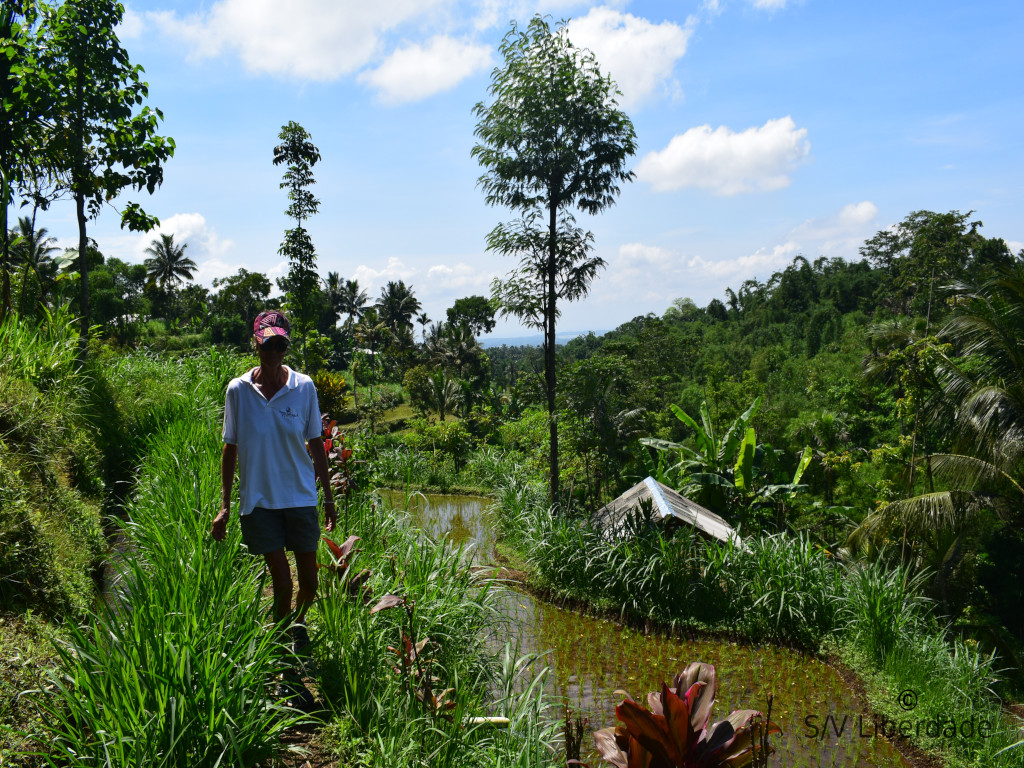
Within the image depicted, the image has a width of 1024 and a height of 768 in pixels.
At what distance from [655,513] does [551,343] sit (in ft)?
12.0

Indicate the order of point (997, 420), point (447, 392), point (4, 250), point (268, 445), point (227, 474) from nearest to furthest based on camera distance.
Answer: point (268, 445) → point (227, 474) → point (4, 250) → point (997, 420) → point (447, 392)

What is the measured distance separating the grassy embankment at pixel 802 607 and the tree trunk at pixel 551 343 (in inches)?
75.4

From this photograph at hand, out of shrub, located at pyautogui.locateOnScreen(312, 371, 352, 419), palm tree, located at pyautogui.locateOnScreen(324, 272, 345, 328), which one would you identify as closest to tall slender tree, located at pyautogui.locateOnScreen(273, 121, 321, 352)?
shrub, located at pyautogui.locateOnScreen(312, 371, 352, 419)

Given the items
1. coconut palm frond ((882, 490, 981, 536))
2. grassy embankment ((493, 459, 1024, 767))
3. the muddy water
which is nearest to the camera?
the muddy water

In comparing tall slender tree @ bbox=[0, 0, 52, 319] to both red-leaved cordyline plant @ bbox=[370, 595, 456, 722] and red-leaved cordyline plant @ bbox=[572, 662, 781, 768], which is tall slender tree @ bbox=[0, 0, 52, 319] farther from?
red-leaved cordyline plant @ bbox=[572, 662, 781, 768]

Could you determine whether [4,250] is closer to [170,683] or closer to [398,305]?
[170,683]

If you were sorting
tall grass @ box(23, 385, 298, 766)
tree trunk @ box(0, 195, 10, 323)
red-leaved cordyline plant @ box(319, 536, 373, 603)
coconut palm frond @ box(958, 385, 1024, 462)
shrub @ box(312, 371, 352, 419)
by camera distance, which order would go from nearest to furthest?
tall grass @ box(23, 385, 298, 766), red-leaved cordyline plant @ box(319, 536, 373, 603), tree trunk @ box(0, 195, 10, 323), coconut palm frond @ box(958, 385, 1024, 462), shrub @ box(312, 371, 352, 419)

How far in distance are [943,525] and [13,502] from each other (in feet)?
34.5

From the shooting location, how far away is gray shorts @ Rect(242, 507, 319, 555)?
292 cm

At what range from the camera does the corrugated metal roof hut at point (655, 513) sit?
26.3 ft

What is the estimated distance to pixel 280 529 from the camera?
117 inches

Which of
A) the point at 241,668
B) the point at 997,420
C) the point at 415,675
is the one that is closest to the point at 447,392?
the point at 997,420

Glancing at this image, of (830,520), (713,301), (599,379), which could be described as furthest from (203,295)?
(713,301)

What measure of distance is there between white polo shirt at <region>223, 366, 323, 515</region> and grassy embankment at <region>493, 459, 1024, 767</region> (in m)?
4.89
